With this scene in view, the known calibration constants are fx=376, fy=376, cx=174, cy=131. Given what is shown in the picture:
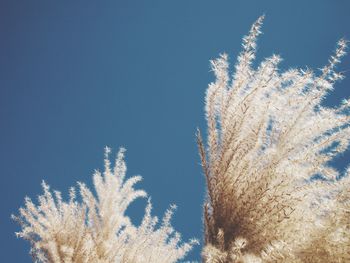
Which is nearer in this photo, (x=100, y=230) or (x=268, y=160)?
(x=268, y=160)

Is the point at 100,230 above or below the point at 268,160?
above

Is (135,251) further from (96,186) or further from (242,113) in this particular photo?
(242,113)

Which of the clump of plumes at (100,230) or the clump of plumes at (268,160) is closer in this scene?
the clump of plumes at (268,160)

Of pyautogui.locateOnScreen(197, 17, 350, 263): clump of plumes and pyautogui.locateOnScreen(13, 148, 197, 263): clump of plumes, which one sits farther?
pyautogui.locateOnScreen(13, 148, 197, 263): clump of plumes
